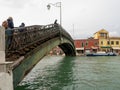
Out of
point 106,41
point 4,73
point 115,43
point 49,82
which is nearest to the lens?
point 4,73

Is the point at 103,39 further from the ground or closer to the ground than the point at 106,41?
further from the ground

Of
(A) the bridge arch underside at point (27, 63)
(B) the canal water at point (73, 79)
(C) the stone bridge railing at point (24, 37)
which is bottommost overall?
(B) the canal water at point (73, 79)

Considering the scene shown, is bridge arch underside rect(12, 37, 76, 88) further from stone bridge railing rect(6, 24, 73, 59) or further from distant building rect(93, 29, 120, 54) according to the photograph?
distant building rect(93, 29, 120, 54)

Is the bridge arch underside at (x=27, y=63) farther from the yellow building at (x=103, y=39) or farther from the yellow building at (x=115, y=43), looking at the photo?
the yellow building at (x=115, y=43)

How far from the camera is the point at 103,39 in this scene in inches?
2889

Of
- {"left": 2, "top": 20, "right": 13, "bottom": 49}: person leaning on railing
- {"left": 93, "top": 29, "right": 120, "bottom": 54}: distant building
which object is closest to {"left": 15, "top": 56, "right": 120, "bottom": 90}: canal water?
{"left": 2, "top": 20, "right": 13, "bottom": 49}: person leaning on railing

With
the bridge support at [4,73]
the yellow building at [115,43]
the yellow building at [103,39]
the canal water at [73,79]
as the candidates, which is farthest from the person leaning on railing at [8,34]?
the yellow building at [115,43]

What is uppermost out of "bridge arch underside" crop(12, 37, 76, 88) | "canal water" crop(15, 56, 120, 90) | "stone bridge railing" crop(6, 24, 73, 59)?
"stone bridge railing" crop(6, 24, 73, 59)

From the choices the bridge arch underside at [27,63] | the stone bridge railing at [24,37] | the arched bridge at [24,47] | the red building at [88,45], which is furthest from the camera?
the red building at [88,45]

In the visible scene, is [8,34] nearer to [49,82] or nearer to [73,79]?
[49,82]

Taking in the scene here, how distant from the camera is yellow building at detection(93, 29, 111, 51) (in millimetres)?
73312

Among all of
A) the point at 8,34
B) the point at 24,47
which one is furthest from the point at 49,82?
the point at 8,34

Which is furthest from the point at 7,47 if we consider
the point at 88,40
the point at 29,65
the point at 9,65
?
the point at 88,40

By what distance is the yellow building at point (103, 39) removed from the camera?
241ft
